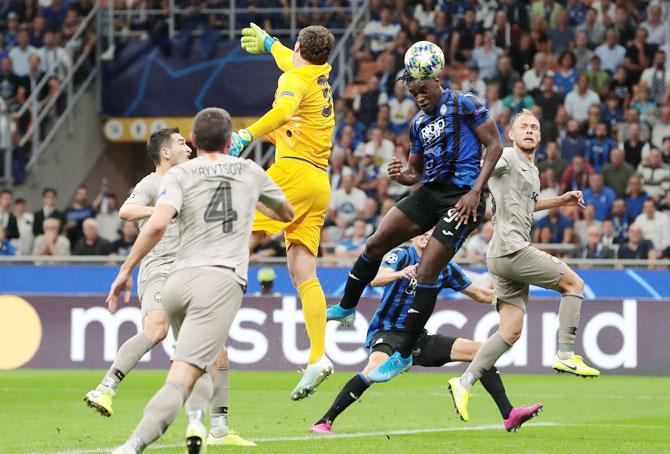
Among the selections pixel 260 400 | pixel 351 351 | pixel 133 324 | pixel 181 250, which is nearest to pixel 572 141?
pixel 351 351

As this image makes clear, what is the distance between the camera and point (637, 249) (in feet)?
66.0

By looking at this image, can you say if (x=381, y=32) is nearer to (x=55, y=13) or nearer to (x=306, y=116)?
(x=55, y=13)

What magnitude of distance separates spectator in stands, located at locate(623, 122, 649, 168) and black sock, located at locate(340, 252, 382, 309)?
11.7 meters

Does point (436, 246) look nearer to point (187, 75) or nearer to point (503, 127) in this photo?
point (503, 127)

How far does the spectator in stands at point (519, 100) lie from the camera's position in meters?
23.1

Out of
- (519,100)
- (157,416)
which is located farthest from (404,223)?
(519,100)

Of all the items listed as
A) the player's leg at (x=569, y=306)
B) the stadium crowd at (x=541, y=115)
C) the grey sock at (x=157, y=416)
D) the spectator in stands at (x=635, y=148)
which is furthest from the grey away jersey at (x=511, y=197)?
the spectator in stands at (x=635, y=148)

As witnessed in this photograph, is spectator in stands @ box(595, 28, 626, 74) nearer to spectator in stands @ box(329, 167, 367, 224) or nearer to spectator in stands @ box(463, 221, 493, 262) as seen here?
spectator in stands @ box(463, 221, 493, 262)

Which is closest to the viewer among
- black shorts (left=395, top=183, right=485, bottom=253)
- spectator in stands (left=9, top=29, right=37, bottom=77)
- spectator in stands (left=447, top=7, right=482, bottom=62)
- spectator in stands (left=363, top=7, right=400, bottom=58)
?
black shorts (left=395, top=183, right=485, bottom=253)

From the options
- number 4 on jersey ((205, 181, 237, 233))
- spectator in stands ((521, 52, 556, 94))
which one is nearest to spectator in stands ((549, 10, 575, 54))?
spectator in stands ((521, 52, 556, 94))

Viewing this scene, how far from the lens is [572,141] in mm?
22516

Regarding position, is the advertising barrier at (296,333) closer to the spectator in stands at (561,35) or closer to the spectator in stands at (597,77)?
the spectator in stands at (597,77)

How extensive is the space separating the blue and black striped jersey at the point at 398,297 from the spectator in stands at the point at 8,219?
11653 mm

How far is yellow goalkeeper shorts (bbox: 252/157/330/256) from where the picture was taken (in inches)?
436
